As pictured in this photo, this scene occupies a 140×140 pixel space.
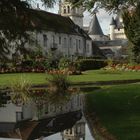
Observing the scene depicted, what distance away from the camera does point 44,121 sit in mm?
13711

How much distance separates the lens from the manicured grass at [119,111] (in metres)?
11.7

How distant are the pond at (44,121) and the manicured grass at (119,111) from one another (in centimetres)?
61

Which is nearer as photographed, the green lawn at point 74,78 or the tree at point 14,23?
the tree at point 14,23

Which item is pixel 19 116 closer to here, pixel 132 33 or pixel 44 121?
pixel 44 121

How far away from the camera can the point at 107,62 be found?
58156 millimetres

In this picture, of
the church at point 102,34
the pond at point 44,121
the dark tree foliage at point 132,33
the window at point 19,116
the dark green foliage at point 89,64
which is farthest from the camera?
the church at point 102,34

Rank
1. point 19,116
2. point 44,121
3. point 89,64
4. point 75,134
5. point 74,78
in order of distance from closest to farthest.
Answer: point 75,134
point 44,121
point 19,116
point 74,78
point 89,64

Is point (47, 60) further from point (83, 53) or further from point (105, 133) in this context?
point (83, 53)

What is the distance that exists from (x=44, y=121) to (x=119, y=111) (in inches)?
119

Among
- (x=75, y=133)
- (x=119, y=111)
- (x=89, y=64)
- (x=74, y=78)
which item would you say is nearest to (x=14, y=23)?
(x=75, y=133)

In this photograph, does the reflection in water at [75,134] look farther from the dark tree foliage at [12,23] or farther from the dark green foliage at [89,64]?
the dark green foliage at [89,64]

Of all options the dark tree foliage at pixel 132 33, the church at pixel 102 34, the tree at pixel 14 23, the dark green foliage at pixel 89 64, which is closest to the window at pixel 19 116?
the tree at pixel 14 23

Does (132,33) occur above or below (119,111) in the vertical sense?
above

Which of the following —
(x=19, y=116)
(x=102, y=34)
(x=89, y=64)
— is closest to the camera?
(x=19, y=116)
